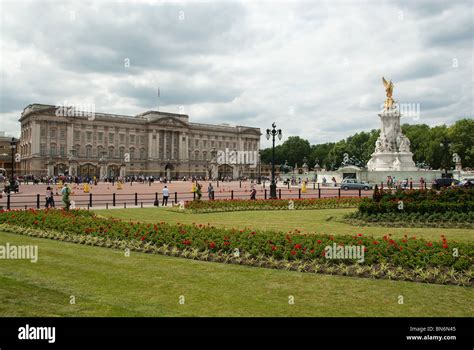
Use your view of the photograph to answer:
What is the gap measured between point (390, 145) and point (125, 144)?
259ft

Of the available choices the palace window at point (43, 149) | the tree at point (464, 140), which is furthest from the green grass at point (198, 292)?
the palace window at point (43, 149)

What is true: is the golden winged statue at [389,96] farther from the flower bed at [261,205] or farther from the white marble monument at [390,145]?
the flower bed at [261,205]

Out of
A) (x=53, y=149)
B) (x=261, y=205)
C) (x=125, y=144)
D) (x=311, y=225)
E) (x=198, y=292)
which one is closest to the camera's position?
(x=198, y=292)

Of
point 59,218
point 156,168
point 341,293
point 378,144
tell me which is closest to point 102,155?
point 156,168

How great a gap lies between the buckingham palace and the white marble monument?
6063cm

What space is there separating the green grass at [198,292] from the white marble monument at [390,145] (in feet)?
171

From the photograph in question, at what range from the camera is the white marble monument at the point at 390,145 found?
189 ft

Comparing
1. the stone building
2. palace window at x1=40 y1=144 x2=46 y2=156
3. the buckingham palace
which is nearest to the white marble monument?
the buckingham palace

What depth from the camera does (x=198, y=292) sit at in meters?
7.86

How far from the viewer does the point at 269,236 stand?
1155cm

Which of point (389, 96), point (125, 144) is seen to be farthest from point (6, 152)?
point (389, 96)

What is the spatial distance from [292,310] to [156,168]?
11876 centimetres

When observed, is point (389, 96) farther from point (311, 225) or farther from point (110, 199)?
point (311, 225)
